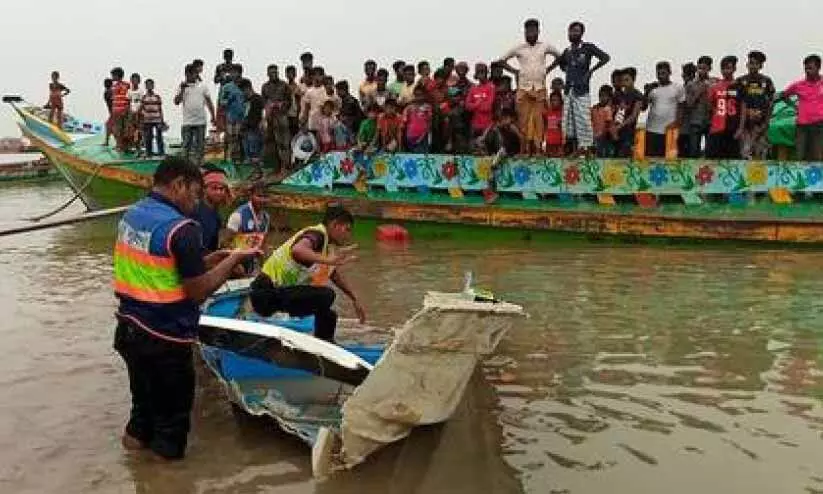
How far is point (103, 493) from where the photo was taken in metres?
4.57

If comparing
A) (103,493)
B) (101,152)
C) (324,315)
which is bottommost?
(103,493)

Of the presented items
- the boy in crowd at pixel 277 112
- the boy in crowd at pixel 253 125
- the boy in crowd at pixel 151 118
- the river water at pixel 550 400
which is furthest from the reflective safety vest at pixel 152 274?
the boy in crowd at pixel 151 118

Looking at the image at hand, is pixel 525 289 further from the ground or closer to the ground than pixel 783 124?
closer to the ground

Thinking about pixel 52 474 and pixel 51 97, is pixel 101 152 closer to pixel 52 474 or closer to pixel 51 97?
pixel 51 97

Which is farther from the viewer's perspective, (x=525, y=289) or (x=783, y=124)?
(x=783, y=124)

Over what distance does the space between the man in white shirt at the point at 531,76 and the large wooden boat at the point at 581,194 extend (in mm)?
544

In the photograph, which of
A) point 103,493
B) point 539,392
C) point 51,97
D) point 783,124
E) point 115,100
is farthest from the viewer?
point 51,97

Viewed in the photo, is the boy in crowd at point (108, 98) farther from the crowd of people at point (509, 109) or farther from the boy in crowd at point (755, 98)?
the boy in crowd at point (755, 98)

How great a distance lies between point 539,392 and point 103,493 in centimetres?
285

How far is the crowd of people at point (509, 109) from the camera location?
489 inches

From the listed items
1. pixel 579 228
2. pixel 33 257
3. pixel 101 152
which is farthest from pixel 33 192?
pixel 579 228

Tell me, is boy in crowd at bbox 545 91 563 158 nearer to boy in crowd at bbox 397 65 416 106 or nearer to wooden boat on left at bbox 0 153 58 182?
boy in crowd at bbox 397 65 416 106

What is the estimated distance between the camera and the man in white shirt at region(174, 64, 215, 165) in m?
15.0

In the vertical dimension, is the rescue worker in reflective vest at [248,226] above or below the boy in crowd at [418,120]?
below
